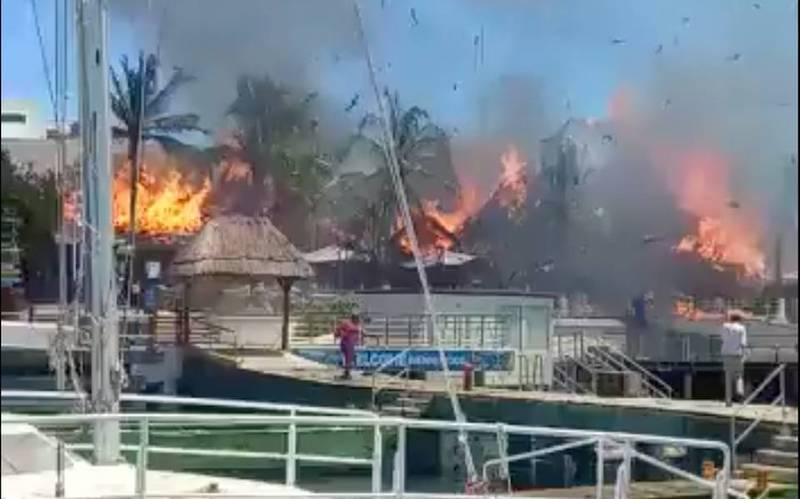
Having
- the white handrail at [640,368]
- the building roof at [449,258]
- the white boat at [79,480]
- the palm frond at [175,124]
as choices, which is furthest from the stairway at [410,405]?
the white boat at [79,480]

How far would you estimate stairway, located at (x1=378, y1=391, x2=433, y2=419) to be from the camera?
16375 mm

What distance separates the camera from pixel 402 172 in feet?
62.5

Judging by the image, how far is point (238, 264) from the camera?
22.3 m

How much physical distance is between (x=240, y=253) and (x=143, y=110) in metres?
7.38

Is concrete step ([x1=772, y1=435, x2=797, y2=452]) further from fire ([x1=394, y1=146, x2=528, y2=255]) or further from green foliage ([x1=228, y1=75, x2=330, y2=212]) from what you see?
green foliage ([x1=228, y1=75, x2=330, y2=212])

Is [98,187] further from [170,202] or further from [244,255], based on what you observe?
[170,202]

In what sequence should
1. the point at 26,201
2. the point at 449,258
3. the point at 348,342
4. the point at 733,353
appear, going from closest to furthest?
1. the point at 26,201
2. the point at 733,353
3. the point at 348,342
4. the point at 449,258

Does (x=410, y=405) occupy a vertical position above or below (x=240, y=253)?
below

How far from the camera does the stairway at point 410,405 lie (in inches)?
645

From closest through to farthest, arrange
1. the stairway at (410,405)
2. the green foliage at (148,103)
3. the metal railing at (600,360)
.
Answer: the green foliage at (148,103)
the stairway at (410,405)
the metal railing at (600,360)

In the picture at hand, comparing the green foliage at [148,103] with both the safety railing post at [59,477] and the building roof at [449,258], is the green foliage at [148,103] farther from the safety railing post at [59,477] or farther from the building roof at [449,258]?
the building roof at [449,258]

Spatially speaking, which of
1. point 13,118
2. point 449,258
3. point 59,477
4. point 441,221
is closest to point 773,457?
point 59,477

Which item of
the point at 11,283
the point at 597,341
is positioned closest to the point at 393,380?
the point at 597,341

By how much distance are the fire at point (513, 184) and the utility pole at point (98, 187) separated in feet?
54.4
